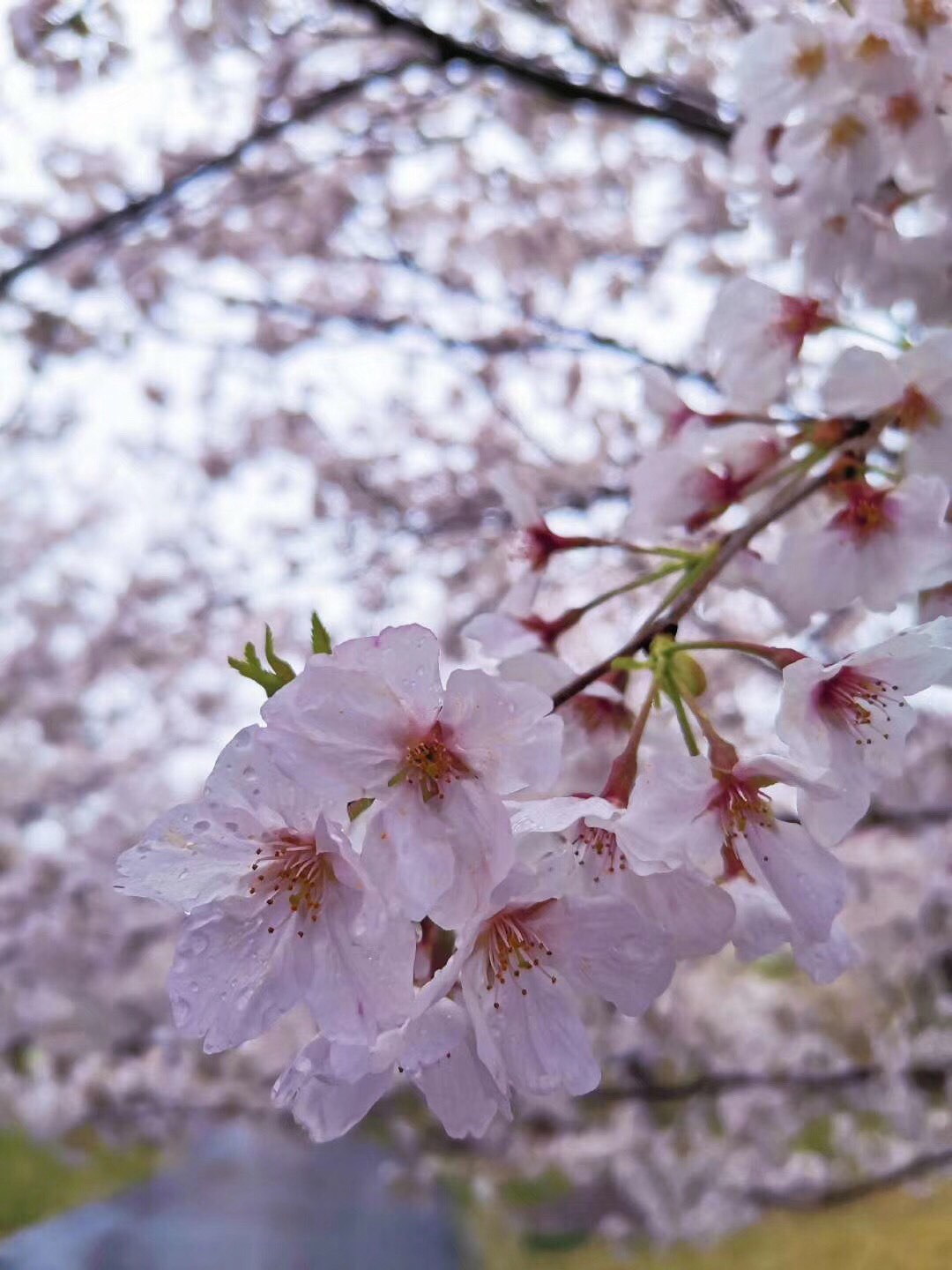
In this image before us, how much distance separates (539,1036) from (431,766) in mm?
184

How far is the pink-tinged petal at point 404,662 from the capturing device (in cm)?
53

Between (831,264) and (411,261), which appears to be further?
(411,261)

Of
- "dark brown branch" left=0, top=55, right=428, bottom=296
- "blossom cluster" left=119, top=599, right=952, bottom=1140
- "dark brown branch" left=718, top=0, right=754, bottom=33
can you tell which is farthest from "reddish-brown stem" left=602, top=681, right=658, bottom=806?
"dark brown branch" left=718, top=0, right=754, bottom=33

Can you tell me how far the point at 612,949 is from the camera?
0.56 metres

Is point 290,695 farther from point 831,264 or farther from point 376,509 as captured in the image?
point 376,509

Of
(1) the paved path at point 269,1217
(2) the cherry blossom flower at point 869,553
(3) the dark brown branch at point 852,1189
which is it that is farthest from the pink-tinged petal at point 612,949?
(1) the paved path at point 269,1217

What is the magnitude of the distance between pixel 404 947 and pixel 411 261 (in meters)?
2.99

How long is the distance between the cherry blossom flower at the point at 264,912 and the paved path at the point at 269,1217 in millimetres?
3086

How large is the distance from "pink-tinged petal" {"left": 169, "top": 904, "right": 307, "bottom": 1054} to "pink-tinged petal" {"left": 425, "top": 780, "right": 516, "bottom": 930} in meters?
0.10

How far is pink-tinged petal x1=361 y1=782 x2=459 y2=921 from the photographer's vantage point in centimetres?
50

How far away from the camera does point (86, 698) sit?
419 cm

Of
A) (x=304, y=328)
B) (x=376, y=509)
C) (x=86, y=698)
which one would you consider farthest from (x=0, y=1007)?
(x=304, y=328)

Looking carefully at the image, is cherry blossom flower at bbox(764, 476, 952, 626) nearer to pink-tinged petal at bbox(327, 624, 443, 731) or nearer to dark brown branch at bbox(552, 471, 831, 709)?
dark brown branch at bbox(552, 471, 831, 709)

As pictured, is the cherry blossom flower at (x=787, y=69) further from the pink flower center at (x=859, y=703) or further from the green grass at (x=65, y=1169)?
the green grass at (x=65, y=1169)
